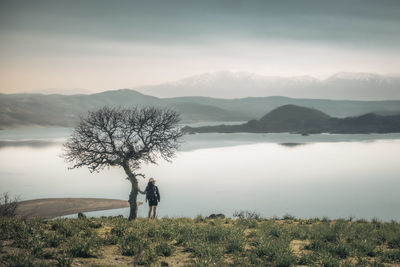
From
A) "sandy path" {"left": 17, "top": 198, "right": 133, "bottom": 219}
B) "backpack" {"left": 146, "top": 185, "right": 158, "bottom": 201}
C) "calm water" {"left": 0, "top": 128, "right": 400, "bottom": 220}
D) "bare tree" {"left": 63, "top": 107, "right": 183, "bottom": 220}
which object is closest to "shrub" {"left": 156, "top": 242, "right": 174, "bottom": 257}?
"bare tree" {"left": 63, "top": 107, "right": 183, "bottom": 220}

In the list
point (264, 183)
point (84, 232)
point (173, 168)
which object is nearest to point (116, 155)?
point (84, 232)

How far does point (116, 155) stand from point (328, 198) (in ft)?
119

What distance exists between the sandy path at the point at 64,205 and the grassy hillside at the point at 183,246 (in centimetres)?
3005

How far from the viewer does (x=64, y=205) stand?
43.6m

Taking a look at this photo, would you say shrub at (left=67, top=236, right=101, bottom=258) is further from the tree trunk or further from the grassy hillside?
the tree trunk

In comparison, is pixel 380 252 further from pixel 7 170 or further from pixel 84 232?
pixel 7 170

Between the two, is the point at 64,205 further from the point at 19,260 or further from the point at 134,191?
the point at 19,260

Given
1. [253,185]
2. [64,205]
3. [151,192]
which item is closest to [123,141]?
[151,192]

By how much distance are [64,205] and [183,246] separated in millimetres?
36075

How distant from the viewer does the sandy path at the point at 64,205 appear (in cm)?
4019

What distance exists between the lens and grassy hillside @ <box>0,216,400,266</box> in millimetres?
9586

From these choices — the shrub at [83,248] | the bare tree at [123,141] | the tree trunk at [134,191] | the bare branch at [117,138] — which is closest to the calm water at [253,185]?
the tree trunk at [134,191]

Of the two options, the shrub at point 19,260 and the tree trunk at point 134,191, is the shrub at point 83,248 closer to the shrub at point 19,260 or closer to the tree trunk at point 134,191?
the shrub at point 19,260

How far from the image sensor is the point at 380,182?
61406 millimetres
